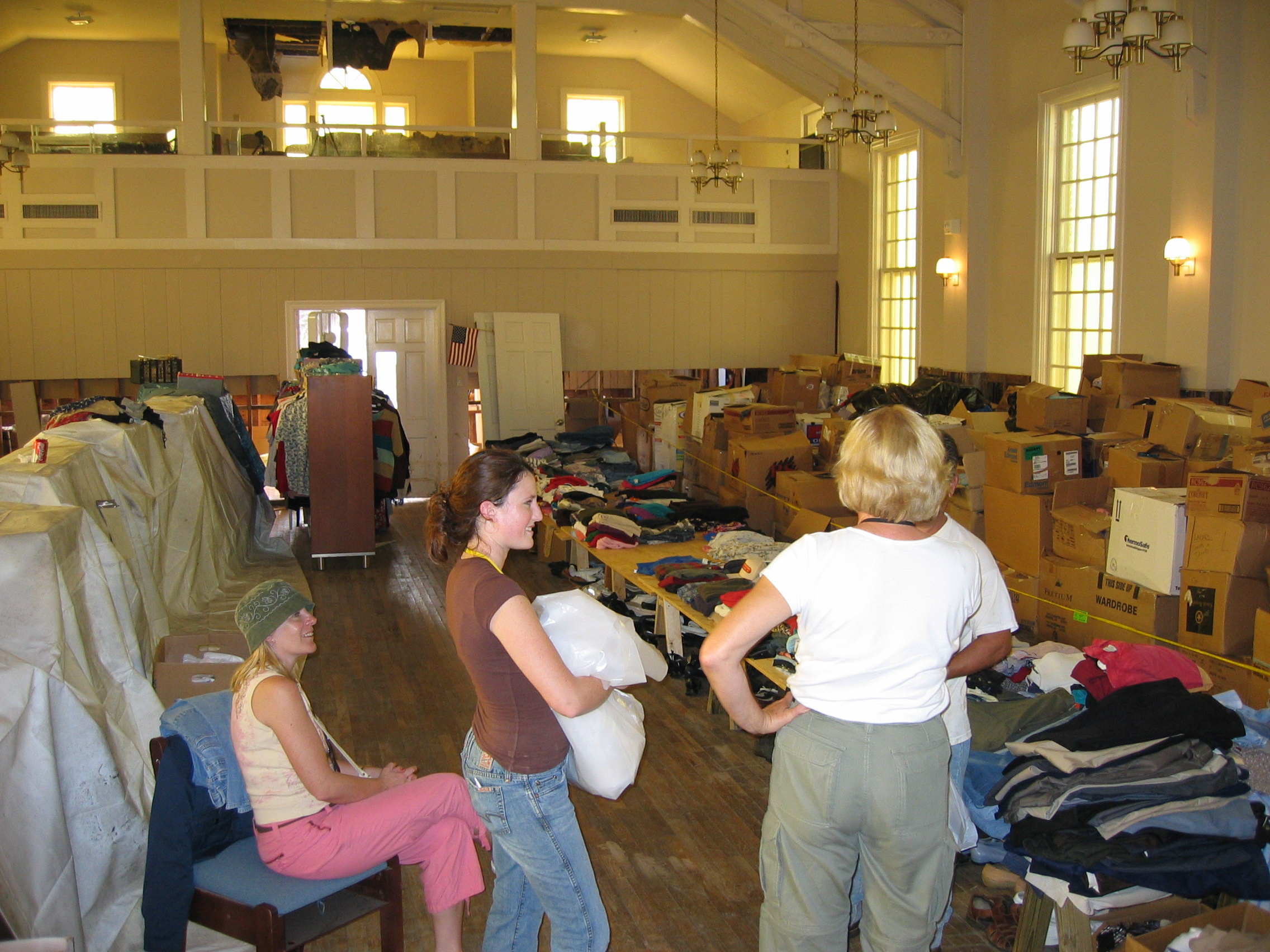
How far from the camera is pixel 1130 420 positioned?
23.5 ft

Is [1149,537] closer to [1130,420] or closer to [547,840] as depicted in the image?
[1130,420]

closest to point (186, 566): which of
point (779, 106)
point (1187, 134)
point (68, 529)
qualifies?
point (68, 529)

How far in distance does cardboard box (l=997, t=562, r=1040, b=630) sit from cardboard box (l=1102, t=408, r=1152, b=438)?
4.70 feet

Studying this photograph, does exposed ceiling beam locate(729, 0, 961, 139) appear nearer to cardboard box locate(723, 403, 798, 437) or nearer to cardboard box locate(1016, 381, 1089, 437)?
cardboard box locate(723, 403, 798, 437)

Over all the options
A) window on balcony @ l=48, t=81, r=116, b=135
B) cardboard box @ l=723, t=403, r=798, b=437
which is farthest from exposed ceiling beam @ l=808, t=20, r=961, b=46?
window on balcony @ l=48, t=81, r=116, b=135

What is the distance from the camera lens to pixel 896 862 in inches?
78.9

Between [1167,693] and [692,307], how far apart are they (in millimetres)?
10506

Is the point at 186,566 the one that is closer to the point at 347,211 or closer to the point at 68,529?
the point at 68,529

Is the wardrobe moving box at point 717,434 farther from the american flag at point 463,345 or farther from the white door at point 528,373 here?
the american flag at point 463,345

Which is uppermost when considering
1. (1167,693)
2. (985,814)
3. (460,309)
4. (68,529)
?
(460,309)

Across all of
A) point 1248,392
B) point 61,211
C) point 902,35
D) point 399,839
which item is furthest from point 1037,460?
point 61,211

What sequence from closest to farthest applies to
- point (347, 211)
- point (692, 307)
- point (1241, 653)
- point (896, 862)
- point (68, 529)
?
1. point (896, 862)
2. point (68, 529)
3. point (1241, 653)
4. point (347, 211)
5. point (692, 307)

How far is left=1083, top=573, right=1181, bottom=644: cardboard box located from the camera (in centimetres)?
534

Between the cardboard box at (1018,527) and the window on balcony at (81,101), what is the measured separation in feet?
41.7
